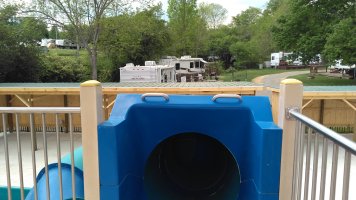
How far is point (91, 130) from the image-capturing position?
8.15 ft

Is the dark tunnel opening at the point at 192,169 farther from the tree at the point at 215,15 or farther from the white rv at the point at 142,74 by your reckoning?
the tree at the point at 215,15

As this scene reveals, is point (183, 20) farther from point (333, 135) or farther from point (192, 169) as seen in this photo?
point (333, 135)

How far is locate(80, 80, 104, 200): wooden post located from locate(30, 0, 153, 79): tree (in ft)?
59.9

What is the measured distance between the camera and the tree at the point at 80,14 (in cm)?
1925

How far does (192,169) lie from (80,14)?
18.0 meters

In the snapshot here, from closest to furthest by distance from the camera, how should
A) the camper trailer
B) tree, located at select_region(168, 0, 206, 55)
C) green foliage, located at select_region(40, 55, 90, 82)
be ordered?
green foliage, located at select_region(40, 55, 90, 82), the camper trailer, tree, located at select_region(168, 0, 206, 55)

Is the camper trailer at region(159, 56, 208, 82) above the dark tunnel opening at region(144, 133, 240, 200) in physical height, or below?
above

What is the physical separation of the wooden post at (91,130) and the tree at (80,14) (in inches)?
719

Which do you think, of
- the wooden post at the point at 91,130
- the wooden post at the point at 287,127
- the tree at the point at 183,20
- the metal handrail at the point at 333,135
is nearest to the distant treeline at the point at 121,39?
the tree at the point at 183,20

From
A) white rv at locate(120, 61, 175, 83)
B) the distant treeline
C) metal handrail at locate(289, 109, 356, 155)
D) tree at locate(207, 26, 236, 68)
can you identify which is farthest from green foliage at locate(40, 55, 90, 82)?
tree at locate(207, 26, 236, 68)

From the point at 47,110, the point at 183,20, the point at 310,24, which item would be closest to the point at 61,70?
the point at 310,24

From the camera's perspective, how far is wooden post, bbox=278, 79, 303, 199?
2.36 metres

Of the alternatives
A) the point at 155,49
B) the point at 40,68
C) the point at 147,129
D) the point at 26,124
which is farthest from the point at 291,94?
the point at 155,49

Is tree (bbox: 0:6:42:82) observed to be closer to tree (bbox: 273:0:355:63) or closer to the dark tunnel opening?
the dark tunnel opening
